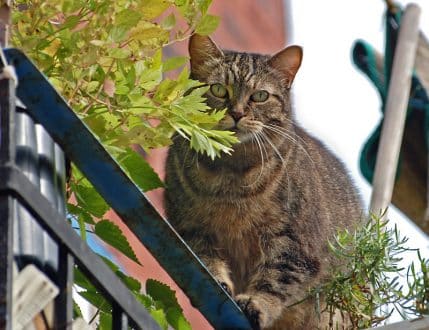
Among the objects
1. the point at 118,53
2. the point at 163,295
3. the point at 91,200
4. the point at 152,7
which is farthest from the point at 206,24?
the point at 163,295

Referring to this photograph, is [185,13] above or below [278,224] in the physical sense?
above

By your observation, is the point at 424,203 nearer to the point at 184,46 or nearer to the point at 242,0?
the point at 184,46

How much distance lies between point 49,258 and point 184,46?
7.26 m

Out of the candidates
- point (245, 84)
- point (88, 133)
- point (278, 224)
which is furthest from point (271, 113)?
point (88, 133)

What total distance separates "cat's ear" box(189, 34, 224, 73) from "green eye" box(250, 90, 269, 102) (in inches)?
6.8

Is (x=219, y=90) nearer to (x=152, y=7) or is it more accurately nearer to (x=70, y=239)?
(x=152, y=7)

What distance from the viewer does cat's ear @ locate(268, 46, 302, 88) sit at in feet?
11.7

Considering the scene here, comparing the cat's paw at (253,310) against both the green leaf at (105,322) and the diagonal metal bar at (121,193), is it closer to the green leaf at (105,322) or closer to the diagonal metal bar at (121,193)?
the green leaf at (105,322)

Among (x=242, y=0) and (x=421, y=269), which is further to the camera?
(x=242, y=0)

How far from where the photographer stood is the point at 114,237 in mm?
2299

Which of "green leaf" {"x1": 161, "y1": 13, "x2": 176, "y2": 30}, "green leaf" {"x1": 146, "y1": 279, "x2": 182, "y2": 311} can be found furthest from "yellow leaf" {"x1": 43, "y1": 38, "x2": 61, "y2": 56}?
"green leaf" {"x1": 146, "y1": 279, "x2": 182, "y2": 311}

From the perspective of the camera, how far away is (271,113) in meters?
3.53

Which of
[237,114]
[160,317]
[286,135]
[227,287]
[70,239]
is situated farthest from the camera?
[286,135]

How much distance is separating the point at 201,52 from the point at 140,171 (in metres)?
1.12
